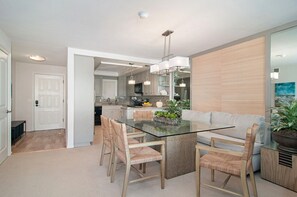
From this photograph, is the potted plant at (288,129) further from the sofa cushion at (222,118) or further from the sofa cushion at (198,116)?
the sofa cushion at (198,116)

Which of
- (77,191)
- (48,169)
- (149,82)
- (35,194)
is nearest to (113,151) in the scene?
(77,191)

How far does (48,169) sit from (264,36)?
453cm

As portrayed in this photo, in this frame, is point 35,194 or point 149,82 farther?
point 149,82

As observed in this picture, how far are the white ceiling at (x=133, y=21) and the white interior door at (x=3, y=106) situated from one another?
1.96 feet

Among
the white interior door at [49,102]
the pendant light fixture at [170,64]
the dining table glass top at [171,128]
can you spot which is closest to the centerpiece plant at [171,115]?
the dining table glass top at [171,128]

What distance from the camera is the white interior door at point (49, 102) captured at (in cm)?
592

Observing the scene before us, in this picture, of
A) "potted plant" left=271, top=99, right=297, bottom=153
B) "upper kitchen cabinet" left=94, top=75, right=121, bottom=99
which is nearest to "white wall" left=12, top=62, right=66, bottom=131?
"upper kitchen cabinet" left=94, top=75, right=121, bottom=99

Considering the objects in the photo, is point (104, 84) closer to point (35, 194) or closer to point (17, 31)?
point (17, 31)

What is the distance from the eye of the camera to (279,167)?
2.28 metres

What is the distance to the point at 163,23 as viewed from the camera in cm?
265

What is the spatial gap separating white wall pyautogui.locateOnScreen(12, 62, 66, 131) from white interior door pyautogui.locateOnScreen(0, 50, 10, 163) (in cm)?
284

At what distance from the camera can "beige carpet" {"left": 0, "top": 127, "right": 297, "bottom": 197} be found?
208cm

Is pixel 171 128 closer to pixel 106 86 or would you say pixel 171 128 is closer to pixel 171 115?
pixel 171 115

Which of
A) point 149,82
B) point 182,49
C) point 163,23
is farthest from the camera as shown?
point 149,82
